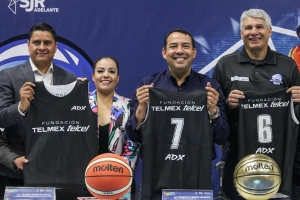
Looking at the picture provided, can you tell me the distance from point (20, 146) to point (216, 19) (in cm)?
194

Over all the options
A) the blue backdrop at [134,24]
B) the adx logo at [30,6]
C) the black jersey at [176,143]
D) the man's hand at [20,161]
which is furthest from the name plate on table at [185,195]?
the adx logo at [30,6]

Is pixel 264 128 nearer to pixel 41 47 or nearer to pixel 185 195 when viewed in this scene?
pixel 185 195

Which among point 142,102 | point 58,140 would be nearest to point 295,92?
point 142,102

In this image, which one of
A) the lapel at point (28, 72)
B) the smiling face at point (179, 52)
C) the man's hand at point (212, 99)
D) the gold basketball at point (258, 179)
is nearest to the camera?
the gold basketball at point (258, 179)

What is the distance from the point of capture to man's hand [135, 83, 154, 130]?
3.01m

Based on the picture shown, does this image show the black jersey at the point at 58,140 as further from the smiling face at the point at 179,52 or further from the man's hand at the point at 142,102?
the smiling face at the point at 179,52

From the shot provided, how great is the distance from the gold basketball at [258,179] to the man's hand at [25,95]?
4.43ft

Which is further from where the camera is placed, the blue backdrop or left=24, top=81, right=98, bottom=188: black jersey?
the blue backdrop

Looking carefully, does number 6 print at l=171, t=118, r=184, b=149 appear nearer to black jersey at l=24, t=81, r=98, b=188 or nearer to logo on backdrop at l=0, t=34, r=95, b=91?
black jersey at l=24, t=81, r=98, b=188

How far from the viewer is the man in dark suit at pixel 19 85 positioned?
3.15 meters

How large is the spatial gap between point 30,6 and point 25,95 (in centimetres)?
137

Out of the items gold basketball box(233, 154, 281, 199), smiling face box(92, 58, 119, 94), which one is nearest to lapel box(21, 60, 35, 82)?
smiling face box(92, 58, 119, 94)

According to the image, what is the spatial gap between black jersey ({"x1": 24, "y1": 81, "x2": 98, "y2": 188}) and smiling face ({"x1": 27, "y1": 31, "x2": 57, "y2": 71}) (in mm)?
281

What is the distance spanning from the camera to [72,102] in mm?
3119
